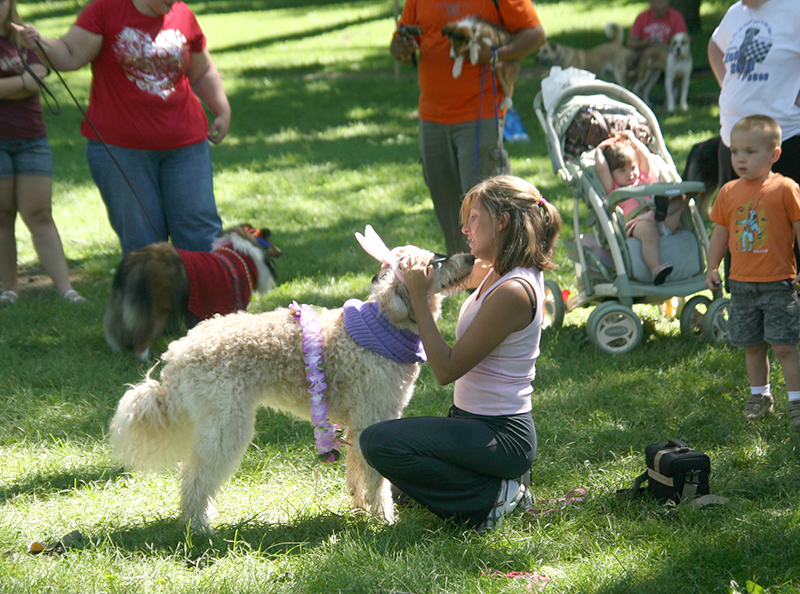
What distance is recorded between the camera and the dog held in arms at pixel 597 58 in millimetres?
14984

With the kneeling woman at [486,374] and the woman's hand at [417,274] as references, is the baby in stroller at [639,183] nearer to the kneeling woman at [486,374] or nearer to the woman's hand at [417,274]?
the kneeling woman at [486,374]

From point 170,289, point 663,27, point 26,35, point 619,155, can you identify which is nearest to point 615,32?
point 663,27

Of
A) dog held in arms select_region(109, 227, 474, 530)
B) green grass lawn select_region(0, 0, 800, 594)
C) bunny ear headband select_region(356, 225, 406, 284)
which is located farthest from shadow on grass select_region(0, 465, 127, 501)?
bunny ear headband select_region(356, 225, 406, 284)

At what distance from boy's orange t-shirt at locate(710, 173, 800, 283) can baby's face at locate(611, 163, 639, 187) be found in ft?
4.51

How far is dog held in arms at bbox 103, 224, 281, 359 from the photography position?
5031 mm

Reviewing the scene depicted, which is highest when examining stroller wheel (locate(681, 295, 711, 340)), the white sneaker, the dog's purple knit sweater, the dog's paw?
the dog's paw

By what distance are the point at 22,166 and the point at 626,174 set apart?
4647mm

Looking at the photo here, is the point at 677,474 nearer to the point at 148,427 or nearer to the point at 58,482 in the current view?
the point at 148,427

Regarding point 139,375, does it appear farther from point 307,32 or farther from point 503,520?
point 307,32

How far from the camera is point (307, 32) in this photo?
23562 mm

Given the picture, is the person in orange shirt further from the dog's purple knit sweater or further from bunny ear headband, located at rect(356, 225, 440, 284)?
the dog's purple knit sweater

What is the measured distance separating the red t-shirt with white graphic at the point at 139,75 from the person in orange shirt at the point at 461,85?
5.43 ft

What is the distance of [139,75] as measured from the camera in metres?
4.97

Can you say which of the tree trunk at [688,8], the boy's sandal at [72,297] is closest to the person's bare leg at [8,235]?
the boy's sandal at [72,297]
